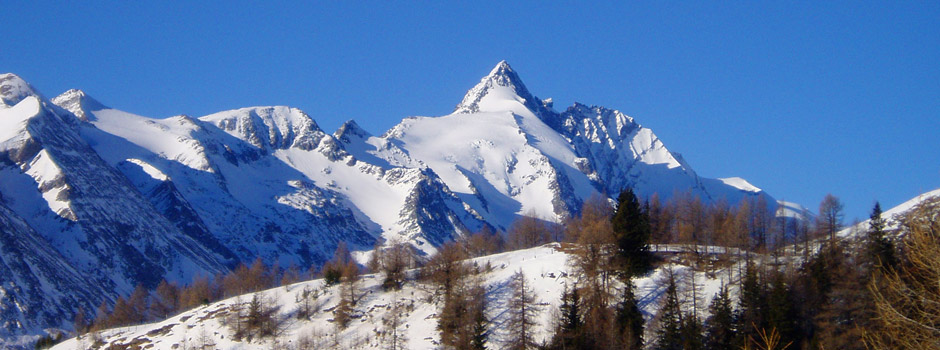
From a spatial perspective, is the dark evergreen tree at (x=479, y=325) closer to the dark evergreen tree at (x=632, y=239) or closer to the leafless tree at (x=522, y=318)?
the leafless tree at (x=522, y=318)

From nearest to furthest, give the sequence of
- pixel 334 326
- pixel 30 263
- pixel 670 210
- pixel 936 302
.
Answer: pixel 936 302 < pixel 334 326 < pixel 670 210 < pixel 30 263

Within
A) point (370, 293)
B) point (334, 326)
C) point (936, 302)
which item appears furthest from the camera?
point (370, 293)

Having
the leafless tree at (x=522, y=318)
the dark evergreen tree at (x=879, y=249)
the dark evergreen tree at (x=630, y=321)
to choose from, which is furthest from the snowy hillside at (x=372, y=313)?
the dark evergreen tree at (x=879, y=249)

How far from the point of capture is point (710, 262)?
10744 cm

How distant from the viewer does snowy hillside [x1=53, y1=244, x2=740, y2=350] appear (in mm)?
99738

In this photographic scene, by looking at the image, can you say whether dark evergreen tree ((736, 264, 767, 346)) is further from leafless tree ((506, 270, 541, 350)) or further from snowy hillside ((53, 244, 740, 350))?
leafless tree ((506, 270, 541, 350))

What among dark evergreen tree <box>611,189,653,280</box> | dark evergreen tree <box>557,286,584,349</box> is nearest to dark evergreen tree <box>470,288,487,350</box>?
dark evergreen tree <box>557,286,584,349</box>

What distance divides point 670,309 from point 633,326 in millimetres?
4342

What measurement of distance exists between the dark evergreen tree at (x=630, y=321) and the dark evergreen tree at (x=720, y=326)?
653 centimetres

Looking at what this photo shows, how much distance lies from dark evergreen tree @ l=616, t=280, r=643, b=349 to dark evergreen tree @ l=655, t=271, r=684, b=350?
197 centimetres

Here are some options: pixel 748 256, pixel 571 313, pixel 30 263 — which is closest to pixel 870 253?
pixel 748 256

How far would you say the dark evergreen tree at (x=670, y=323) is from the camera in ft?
282

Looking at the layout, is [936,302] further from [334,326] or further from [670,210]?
[670,210]

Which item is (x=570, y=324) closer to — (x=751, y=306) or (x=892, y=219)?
(x=751, y=306)
